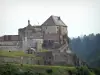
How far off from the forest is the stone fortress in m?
4.86

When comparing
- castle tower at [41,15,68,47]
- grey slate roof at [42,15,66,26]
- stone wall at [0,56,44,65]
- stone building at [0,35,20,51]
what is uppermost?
grey slate roof at [42,15,66,26]

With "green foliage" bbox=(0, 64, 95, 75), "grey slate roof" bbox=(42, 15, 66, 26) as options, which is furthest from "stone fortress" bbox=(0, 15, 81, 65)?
"green foliage" bbox=(0, 64, 95, 75)

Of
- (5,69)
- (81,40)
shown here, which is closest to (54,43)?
(5,69)

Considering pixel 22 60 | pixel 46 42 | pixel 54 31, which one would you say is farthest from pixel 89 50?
pixel 22 60

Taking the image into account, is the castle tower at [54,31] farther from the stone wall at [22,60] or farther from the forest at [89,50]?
the stone wall at [22,60]

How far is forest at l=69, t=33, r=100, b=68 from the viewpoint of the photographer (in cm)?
6656

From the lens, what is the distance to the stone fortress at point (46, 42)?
49.0 metres

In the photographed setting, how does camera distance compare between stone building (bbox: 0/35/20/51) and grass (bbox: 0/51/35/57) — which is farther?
stone building (bbox: 0/35/20/51)

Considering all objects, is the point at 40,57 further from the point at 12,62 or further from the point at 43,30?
the point at 43,30

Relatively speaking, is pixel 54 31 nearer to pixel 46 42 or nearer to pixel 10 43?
pixel 46 42

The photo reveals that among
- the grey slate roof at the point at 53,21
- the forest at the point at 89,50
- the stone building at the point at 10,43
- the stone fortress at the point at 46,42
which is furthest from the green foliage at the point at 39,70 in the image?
the forest at the point at 89,50

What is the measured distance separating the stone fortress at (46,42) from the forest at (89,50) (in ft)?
16.0

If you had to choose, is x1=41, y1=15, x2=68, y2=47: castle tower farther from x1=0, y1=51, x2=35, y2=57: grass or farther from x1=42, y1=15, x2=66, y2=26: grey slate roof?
x1=0, y1=51, x2=35, y2=57: grass

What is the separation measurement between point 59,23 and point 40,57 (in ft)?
34.2
